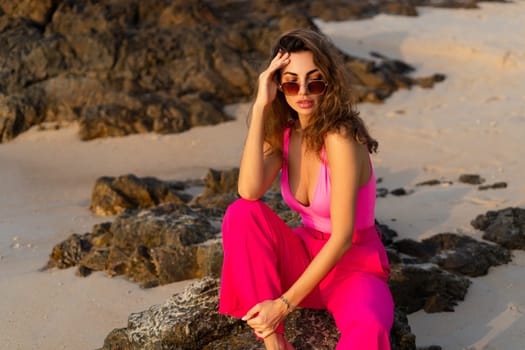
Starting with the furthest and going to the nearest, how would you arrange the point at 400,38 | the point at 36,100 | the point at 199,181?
the point at 400,38, the point at 36,100, the point at 199,181

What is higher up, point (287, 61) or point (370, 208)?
point (287, 61)

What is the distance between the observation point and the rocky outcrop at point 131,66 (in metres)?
10.4

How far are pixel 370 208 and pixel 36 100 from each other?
8.16 m

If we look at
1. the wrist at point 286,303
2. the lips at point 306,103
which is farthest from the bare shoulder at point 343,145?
the wrist at point 286,303

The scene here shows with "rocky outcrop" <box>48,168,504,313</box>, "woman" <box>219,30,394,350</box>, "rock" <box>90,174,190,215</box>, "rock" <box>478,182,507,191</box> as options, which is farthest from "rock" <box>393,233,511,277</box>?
"rock" <box>90,174,190,215</box>

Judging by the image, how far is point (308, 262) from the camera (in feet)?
11.5

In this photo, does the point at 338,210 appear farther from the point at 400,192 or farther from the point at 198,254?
the point at 400,192

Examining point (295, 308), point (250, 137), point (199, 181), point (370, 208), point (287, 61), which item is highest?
point (287, 61)

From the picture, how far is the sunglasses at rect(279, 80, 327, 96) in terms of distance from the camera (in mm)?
3439

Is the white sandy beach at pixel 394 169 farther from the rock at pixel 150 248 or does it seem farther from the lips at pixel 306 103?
the lips at pixel 306 103

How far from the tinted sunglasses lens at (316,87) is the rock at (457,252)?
214cm

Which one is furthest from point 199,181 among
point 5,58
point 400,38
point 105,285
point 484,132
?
→ point 400,38

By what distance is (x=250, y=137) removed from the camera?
3.63 meters

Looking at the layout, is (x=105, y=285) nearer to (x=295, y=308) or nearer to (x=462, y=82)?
(x=295, y=308)
